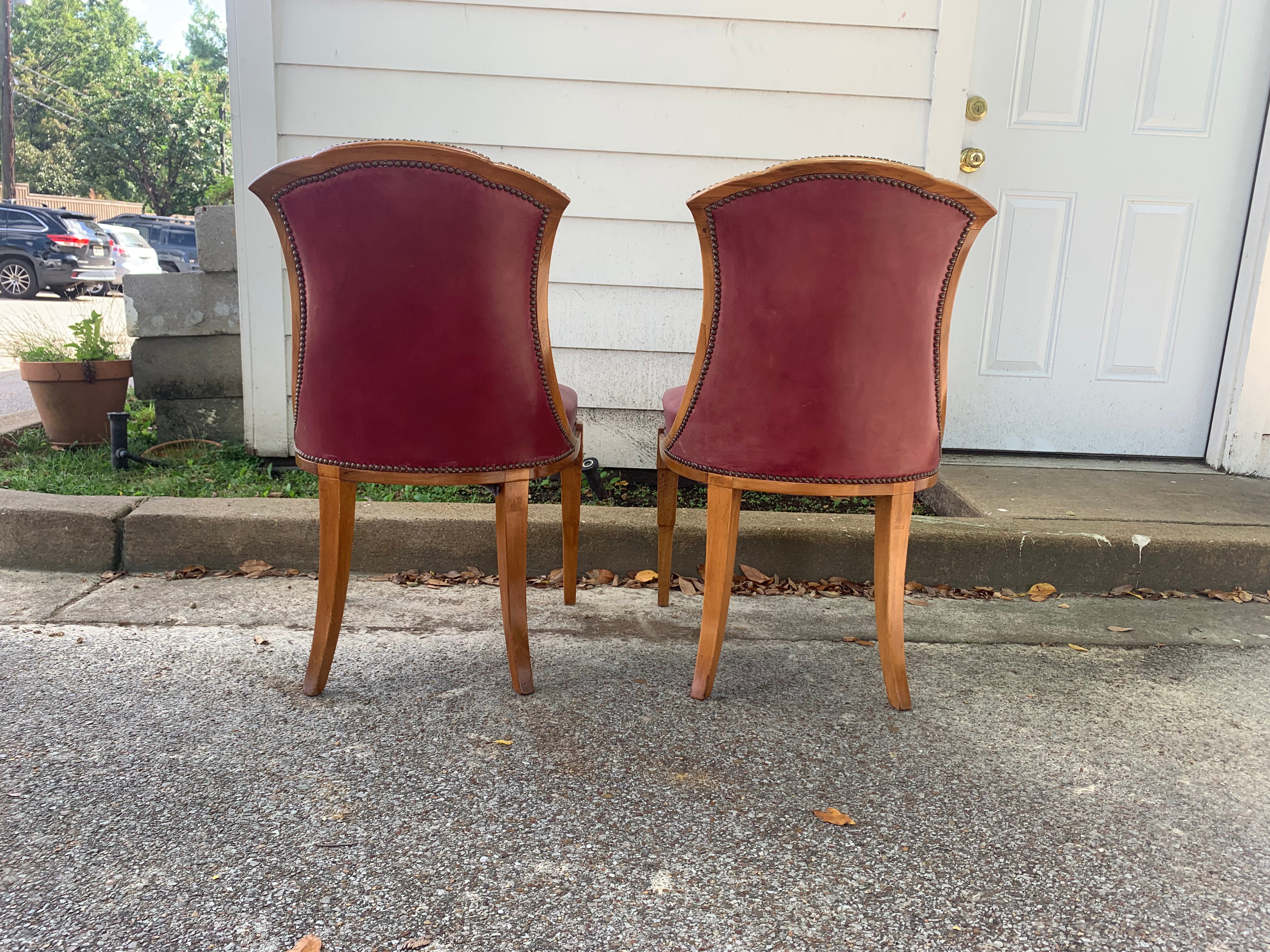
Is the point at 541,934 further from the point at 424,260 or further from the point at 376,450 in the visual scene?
the point at 424,260

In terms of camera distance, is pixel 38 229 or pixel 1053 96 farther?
pixel 38 229

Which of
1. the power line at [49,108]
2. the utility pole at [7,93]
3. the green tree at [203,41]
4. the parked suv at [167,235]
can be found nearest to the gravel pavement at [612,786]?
the parked suv at [167,235]

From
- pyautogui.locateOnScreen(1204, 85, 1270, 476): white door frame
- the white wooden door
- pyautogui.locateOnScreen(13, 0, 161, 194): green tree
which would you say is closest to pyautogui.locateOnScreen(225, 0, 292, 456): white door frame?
the white wooden door

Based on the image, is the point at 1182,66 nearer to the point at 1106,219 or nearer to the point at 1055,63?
the point at 1055,63

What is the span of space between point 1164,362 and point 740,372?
243 cm

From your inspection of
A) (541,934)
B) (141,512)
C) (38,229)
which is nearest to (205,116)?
(38,229)

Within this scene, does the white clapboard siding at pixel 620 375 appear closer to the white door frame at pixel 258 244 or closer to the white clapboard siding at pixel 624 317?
the white clapboard siding at pixel 624 317

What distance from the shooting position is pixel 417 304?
5.29 feet

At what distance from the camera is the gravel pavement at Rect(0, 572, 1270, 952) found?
1.14m

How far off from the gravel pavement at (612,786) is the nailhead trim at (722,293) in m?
0.50

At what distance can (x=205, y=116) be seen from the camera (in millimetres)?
30781

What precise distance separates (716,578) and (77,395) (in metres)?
2.95

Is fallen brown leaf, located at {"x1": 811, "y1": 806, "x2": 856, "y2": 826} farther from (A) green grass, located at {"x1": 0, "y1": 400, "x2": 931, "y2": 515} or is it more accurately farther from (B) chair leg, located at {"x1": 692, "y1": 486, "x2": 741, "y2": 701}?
(A) green grass, located at {"x1": 0, "y1": 400, "x2": 931, "y2": 515}

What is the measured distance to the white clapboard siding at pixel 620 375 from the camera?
3207mm
